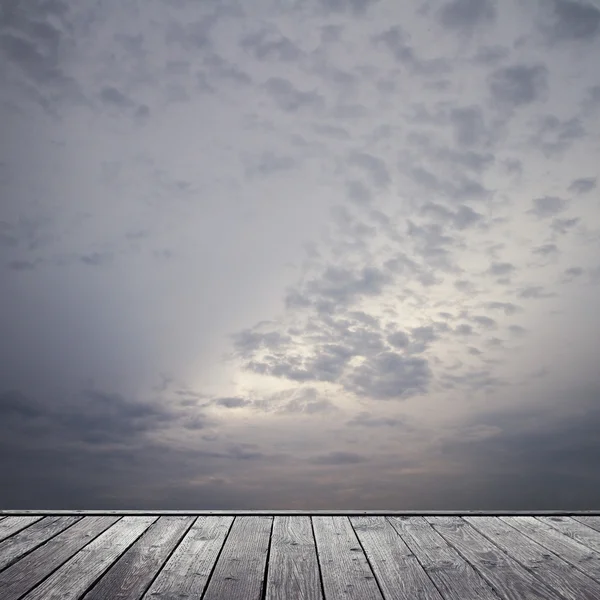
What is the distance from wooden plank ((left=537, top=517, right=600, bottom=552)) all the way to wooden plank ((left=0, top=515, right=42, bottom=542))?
9.09ft

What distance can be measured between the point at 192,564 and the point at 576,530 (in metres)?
1.97

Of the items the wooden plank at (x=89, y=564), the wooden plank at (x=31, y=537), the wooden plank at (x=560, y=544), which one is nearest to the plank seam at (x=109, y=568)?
the wooden plank at (x=89, y=564)

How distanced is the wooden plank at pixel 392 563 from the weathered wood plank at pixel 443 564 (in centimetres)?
3

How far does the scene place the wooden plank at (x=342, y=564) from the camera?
188 cm

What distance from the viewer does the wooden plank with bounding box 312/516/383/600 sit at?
1885 mm

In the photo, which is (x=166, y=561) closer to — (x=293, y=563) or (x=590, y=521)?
(x=293, y=563)

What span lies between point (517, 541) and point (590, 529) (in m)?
0.55

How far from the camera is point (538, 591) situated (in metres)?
1.91

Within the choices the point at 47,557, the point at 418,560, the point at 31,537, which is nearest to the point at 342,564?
the point at 418,560

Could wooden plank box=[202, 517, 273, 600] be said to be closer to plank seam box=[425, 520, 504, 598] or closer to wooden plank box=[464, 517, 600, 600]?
plank seam box=[425, 520, 504, 598]

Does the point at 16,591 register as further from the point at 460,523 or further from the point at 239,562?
the point at 460,523

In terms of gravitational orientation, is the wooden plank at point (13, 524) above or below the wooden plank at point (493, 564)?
above

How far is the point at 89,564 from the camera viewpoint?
7.20 feet

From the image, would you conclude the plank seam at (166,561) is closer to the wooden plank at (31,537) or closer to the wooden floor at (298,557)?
the wooden floor at (298,557)
